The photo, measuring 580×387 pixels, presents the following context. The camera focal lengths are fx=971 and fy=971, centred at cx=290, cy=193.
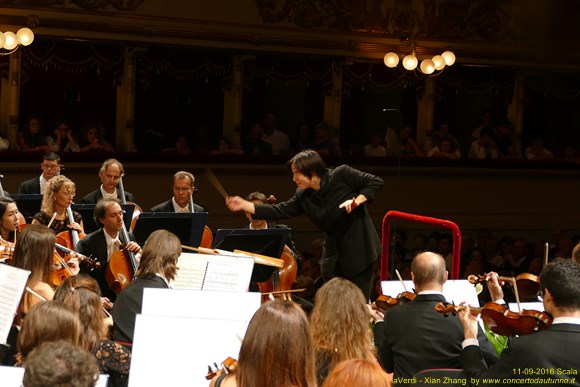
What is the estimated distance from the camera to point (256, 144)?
13336mm

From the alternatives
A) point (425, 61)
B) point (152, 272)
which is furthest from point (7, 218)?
point (425, 61)

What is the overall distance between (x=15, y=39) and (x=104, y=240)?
459 centimetres

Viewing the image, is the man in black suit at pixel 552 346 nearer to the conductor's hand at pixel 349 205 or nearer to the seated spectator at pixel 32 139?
the conductor's hand at pixel 349 205

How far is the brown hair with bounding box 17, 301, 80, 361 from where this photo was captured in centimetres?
377

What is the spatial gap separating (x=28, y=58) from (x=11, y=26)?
0.55 metres

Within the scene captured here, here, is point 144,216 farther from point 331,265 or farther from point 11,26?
point 11,26

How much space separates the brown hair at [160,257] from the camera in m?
5.53

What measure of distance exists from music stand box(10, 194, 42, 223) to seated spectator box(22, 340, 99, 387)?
17.7 feet

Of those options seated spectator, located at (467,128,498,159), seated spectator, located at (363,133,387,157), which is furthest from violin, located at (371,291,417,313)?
seated spectator, located at (467,128,498,159)

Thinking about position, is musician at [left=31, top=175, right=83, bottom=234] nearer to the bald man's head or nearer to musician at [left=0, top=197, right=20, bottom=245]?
musician at [left=0, top=197, right=20, bottom=245]

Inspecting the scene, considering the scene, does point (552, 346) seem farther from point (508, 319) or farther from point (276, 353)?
point (276, 353)

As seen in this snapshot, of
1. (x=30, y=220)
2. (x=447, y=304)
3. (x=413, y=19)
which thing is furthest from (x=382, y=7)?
(x=447, y=304)

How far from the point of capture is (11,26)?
11508mm

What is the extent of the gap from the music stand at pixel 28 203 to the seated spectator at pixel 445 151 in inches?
288
